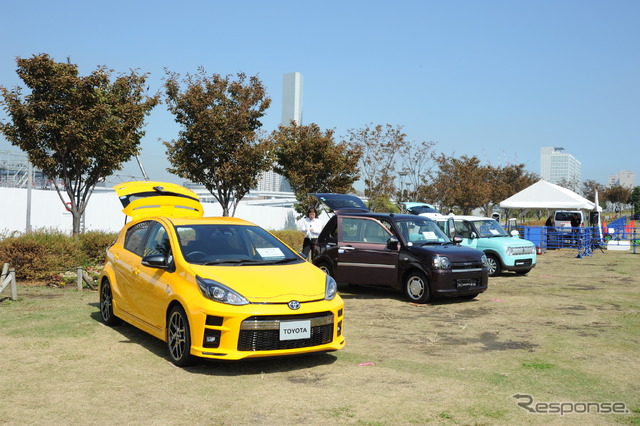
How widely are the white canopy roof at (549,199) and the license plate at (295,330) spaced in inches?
1007

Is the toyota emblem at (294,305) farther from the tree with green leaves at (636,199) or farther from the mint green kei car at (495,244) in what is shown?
the tree with green leaves at (636,199)

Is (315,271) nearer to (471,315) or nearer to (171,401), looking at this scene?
(171,401)

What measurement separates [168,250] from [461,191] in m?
38.9

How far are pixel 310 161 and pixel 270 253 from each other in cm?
2048

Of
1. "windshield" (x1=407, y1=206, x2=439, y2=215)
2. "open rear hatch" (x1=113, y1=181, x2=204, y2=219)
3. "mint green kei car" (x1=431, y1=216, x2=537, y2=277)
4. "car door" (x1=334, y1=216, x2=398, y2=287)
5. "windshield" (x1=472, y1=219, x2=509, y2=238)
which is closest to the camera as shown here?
"open rear hatch" (x1=113, y1=181, x2=204, y2=219)

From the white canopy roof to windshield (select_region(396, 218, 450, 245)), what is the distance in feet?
62.5

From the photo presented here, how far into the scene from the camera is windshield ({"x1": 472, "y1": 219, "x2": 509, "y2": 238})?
16953 millimetres

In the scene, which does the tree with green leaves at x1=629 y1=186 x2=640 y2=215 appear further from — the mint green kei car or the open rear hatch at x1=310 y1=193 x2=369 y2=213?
the open rear hatch at x1=310 y1=193 x2=369 y2=213

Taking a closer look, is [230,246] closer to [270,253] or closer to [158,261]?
[270,253]

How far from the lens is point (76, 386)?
550 cm

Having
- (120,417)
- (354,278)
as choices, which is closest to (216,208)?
(354,278)

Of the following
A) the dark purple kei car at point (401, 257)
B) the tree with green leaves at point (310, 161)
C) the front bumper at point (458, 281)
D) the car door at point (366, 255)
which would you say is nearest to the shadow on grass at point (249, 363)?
the front bumper at point (458, 281)

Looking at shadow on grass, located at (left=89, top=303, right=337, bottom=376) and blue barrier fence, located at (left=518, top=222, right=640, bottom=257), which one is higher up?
blue barrier fence, located at (left=518, top=222, right=640, bottom=257)

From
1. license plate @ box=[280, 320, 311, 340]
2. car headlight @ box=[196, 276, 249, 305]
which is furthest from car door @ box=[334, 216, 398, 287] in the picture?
car headlight @ box=[196, 276, 249, 305]
